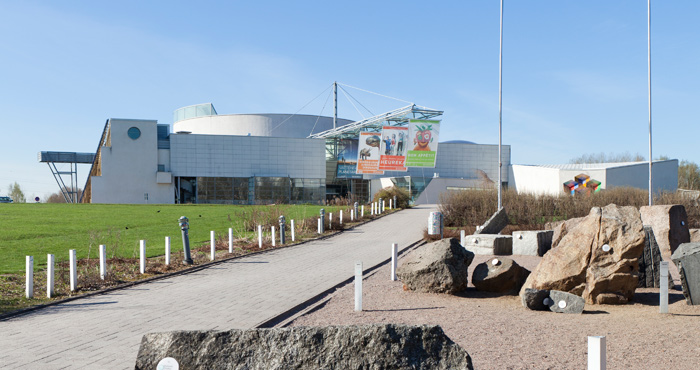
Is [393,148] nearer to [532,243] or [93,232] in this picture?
[532,243]

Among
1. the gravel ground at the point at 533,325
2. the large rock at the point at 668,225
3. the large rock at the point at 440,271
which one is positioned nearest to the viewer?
the gravel ground at the point at 533,325

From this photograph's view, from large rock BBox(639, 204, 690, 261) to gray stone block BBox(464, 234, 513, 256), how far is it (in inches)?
155

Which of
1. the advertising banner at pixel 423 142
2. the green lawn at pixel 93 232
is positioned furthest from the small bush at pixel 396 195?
the advertising banner at pixel 423 142

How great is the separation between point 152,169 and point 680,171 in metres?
58.9

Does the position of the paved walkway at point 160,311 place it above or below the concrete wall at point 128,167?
below

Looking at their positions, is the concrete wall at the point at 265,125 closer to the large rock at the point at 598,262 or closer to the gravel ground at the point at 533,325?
the gravel ground at the point at 533,325

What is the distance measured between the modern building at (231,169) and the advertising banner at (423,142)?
1561 millimetres

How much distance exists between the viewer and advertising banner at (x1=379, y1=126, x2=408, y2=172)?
60.6m

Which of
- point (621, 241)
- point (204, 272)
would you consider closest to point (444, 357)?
point (621, 241)

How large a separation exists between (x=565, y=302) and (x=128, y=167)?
58.8m

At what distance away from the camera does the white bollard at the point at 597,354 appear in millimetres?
3626

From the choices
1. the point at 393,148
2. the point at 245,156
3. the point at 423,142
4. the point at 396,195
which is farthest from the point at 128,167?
the point at 396,195

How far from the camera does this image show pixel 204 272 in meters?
13.0

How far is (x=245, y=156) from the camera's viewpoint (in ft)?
213
